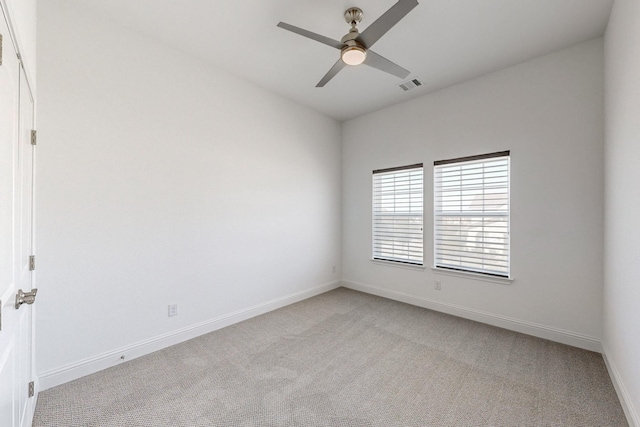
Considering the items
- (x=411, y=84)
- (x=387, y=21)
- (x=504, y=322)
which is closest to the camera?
(x=387, y=21)

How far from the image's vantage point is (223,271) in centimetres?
319

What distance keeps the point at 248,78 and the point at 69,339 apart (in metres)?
3.18

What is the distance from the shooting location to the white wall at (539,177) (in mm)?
2621

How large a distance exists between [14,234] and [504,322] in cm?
422

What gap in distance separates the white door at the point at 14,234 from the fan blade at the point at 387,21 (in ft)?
Answer: 6.34

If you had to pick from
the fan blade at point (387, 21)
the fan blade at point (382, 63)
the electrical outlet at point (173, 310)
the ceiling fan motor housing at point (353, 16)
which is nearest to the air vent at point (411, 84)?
the fan blade at point (382, 63)

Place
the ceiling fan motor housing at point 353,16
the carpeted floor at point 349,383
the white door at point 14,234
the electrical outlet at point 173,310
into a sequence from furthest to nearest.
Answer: the electrical outlet at point 173,310 < the ceiling fan motor housing at point 353,16 < the carpeted floor at point 349,383 < the white door at point 14,234

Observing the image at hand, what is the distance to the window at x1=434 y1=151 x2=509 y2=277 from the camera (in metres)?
3.17

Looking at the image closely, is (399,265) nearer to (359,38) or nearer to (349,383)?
(349,383)

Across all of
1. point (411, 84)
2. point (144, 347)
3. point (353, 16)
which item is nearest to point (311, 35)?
point (353, 16)

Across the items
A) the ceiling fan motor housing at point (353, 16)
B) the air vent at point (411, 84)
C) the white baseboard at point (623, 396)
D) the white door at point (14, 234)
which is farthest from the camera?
the air vent at point (411, 84)

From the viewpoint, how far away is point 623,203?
1945mm

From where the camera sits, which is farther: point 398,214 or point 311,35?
point 398,214

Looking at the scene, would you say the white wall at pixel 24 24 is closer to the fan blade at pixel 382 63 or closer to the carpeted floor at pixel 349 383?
the fan blade at pixel 382 63
